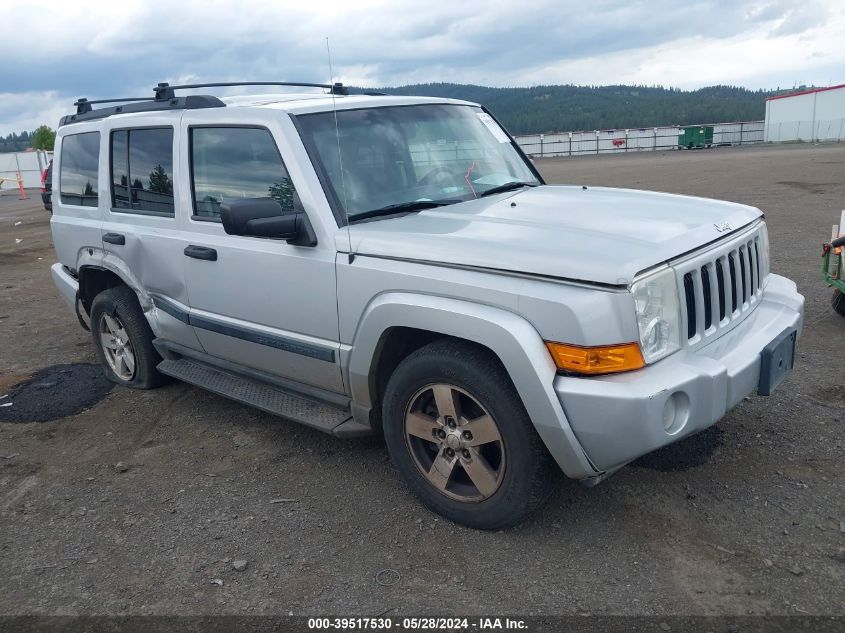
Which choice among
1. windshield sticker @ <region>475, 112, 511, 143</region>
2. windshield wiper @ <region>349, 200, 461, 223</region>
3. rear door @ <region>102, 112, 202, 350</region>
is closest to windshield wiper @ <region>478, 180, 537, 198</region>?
windshield wiper @ <region>349, 200, 461, 223</region>

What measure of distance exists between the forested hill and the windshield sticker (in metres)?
87.9

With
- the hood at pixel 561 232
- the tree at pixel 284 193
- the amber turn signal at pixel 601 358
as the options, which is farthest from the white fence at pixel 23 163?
the amber turn signal at pixel 601 358

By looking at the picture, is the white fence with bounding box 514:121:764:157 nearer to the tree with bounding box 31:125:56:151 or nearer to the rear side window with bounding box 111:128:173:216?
the tree with bounding box 31:125:56:151

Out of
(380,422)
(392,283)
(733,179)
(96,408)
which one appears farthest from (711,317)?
(733,179)

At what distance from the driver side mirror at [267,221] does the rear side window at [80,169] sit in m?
2.38

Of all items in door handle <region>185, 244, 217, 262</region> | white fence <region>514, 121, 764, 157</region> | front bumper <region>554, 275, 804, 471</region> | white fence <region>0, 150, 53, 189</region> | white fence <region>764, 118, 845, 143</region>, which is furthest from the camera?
white fence <region>514, 121, 764, 157</region>

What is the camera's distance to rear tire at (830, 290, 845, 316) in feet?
19.7

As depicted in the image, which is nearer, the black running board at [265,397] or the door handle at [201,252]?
the black running board at [265,397]

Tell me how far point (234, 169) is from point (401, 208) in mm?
1013

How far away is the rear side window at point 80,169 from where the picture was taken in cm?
521

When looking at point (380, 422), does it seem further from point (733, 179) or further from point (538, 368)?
point (733, 179)

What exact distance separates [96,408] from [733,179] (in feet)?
67.1

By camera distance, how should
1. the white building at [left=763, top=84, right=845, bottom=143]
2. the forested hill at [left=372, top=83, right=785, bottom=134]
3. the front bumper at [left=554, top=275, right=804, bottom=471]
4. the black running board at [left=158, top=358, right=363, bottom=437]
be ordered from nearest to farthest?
the front bumper at [left=554, top=275, right=804, bottom=471] < the black running board at [left=158, top=358, right=363, bottom=437] < the white building at [left=763, top=84, right=845, bottom=143] < the forested hill at [left=372, top=83, right=785, bottom=134]

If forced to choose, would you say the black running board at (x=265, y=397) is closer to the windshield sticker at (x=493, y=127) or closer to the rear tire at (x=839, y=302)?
the windshield sticker at (x=493, y=127)
